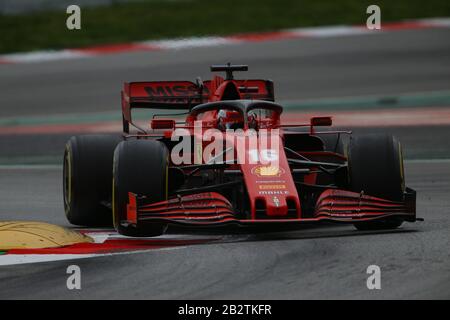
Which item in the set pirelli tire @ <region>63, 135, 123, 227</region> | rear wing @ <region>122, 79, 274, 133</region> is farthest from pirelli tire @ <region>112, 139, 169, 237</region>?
rear wing @ <region>122, 79, 274, 133</region>

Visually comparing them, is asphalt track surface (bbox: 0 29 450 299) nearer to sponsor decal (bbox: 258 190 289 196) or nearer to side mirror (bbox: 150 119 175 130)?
sponsor decal (bbox: 258 190 289 196)

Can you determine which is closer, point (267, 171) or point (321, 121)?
point (267, 171)

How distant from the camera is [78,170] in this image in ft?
40.0

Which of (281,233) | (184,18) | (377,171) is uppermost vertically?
(184,18)

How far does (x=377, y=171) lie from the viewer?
11.0m

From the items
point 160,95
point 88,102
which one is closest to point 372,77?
point 88,102

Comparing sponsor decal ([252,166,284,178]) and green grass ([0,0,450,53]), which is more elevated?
green grass ([0,0,450,53])

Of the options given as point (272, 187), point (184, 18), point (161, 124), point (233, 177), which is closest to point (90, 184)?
point (161, 124)

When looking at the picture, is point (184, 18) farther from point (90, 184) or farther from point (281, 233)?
point (281, 233)

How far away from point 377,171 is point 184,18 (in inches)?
633

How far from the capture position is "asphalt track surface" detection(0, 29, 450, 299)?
341 inches

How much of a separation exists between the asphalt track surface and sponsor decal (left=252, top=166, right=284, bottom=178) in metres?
0.52
